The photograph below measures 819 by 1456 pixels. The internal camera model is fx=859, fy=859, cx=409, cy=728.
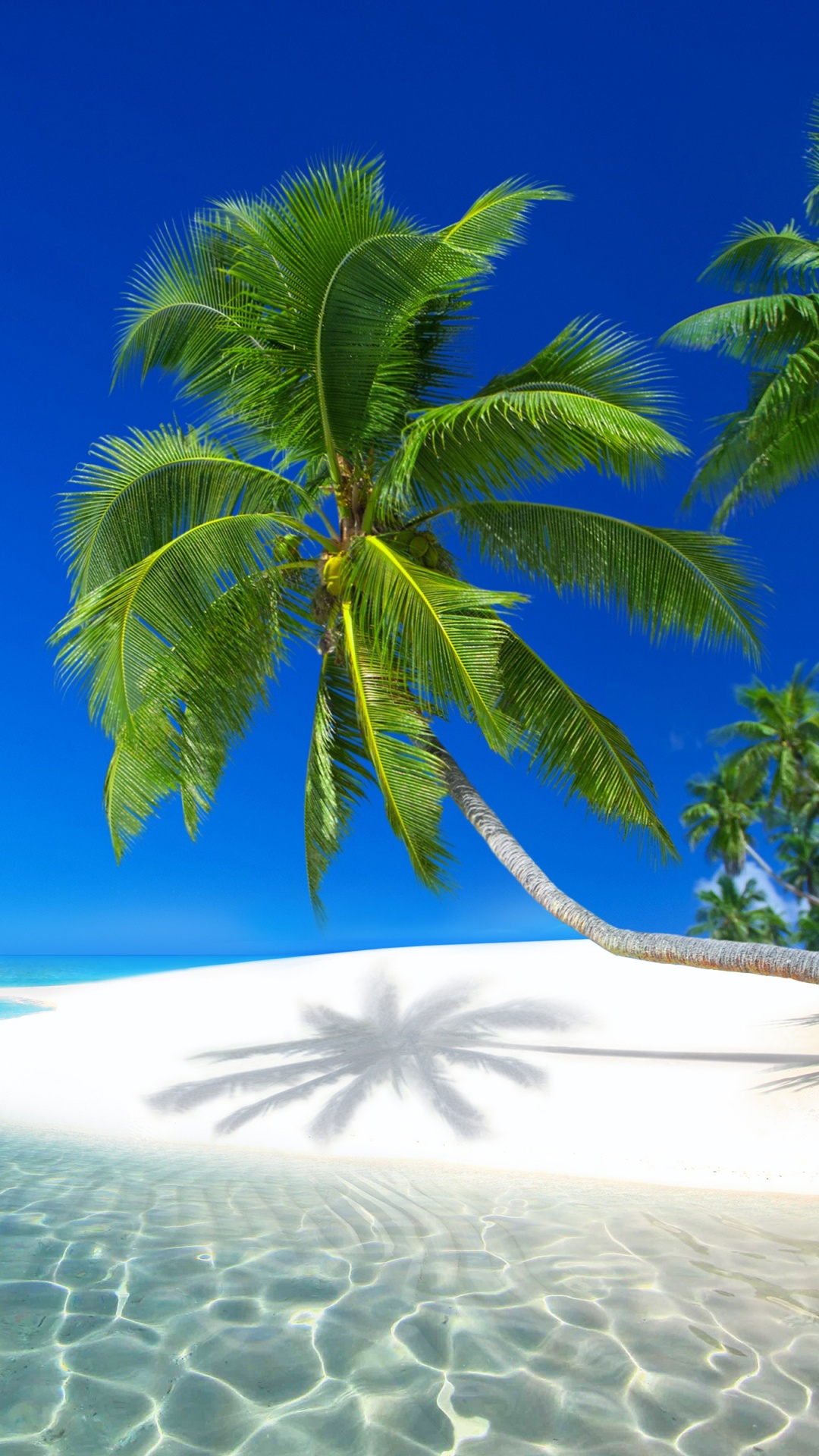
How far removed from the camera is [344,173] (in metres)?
5.98

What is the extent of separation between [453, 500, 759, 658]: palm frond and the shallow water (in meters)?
4.02

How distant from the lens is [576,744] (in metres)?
7.02

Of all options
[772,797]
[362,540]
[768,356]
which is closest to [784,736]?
[772,797]

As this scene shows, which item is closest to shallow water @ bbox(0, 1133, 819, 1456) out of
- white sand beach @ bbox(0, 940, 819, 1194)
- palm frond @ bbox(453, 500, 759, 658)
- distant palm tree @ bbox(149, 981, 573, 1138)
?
white sand beach @ bbox(0, 940, 819, 1194)

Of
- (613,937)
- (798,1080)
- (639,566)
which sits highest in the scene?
(639,566)

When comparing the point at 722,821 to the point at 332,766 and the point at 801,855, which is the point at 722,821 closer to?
the point at 801,855

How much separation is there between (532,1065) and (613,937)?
2.70 metres

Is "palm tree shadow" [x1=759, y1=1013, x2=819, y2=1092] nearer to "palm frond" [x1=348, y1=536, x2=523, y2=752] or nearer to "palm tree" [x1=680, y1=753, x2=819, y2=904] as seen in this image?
"palm frond" [x1=348, y1=536, x2=523, y2=752]

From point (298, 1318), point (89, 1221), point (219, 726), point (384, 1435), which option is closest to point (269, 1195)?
point (89, 1221)

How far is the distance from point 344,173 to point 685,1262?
683cm

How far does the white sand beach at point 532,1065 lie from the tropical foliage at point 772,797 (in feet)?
55.9

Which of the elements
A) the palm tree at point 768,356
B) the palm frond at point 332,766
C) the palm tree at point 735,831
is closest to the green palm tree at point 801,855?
the palm tree at point 735,831

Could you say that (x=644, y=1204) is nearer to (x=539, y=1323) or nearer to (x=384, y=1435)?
(x=539, y=1323)

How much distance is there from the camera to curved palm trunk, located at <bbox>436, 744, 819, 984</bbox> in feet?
15.0
